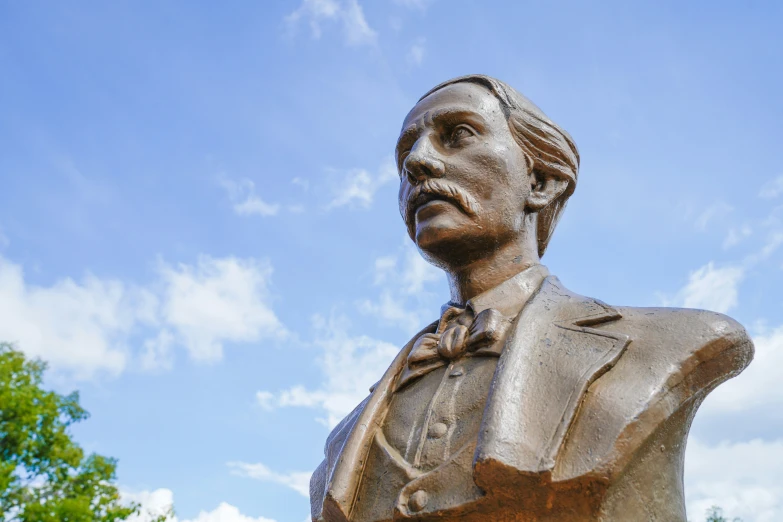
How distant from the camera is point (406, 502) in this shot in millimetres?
2633

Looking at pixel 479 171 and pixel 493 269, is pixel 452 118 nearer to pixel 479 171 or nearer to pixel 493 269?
pixel 479 171

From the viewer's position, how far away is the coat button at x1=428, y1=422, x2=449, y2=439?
2.82m

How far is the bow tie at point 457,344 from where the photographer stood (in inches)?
121

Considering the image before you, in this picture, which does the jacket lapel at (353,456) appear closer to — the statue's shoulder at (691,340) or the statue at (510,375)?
the statue at (510,375)

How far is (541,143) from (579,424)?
1621 mm

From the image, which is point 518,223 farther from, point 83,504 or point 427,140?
point 83,504

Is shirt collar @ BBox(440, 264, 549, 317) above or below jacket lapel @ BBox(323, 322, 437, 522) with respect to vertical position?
above

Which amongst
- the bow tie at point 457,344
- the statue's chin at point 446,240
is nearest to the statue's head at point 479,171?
the statue's chin at point 446,240

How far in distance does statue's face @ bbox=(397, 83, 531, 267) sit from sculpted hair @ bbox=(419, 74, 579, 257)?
0.18 ft

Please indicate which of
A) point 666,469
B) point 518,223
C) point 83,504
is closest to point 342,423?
point 518,223

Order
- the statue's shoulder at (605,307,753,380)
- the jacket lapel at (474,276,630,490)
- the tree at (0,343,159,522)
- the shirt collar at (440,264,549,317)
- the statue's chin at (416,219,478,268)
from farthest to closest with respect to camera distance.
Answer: the tree at (0,343,159,522), the statue's chin at (416,219,478,268), the shirt collar at (440,264,549,317), the statue's shoulder at (605,307,753,380), the jacket lapel at (474,276,630,490)

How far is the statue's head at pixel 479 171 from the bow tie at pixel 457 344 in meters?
0.43

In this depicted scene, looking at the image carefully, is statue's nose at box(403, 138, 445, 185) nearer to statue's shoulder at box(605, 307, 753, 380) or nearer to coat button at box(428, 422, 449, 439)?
statue's shoulder at box(605, 307, 753, 380)

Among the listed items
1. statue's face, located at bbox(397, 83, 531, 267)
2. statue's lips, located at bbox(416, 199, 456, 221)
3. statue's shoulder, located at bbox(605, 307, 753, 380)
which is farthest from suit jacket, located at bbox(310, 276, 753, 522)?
statue's lips, located at bbox(416, 199, 456, 221)
